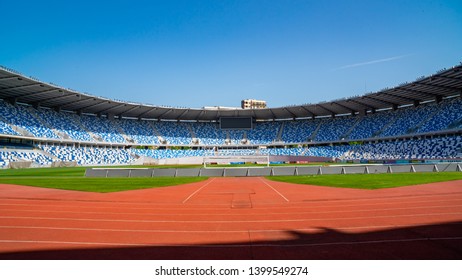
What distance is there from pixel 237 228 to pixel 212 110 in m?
68.7

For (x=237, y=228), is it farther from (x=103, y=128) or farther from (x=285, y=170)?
(x=103, y=128)

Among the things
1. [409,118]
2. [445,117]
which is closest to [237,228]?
[445,117]

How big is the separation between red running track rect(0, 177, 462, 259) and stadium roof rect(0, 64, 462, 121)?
133 feet

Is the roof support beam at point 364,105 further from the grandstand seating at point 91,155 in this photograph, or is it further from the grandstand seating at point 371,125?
the grandstand seating at point 91,155

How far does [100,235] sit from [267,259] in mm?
4414

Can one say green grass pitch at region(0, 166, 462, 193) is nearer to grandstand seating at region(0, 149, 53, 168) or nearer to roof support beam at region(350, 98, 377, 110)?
grandstand seating at region(0, 149, 53, 168)

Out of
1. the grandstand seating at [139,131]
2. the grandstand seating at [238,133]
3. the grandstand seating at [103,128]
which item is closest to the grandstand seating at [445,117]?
the grandstand seating at [238,133]

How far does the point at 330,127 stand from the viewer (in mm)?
73562

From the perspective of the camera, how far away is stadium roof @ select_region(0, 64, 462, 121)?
45.3 meters

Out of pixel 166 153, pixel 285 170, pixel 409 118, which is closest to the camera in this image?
pixel 285 170

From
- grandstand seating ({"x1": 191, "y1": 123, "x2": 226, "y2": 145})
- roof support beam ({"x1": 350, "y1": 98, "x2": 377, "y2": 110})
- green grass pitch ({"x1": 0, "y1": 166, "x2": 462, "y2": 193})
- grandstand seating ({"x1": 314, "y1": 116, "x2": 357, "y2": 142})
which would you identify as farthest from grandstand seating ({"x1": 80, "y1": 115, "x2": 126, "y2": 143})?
roof support beam ({"x1": 350, "y1": 98, "x2": 377, "y2": 110})

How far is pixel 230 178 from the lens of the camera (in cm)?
2638

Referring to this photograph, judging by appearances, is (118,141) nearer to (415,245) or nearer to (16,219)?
(16,219)

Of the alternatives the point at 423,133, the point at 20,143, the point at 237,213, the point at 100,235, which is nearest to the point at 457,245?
the point at 237,213
